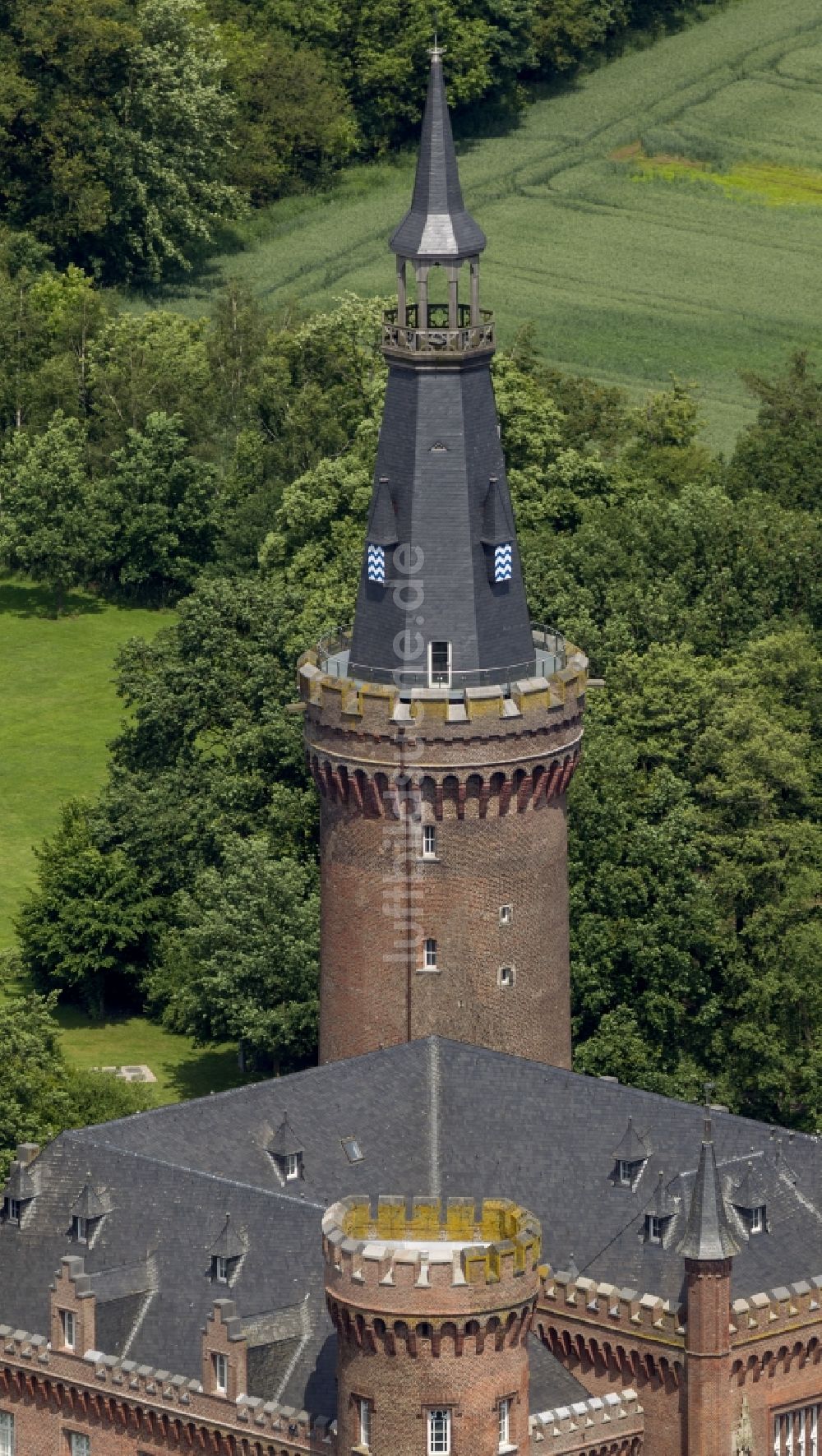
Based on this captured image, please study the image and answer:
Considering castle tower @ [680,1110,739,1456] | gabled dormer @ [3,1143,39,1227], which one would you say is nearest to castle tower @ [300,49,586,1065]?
gabled dormer @ [3,1143,39,1227]

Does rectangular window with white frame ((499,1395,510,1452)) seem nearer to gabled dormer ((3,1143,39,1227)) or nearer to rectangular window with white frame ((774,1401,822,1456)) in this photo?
rectangular window with white frame ((774,1401,822,1456))

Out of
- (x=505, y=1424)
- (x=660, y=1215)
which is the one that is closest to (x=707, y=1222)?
(x=660, y=1215)

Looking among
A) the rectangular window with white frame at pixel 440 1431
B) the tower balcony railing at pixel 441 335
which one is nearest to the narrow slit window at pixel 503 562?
the tower balcony railing at pixel 441 335

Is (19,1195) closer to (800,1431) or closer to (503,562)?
(800,1431)

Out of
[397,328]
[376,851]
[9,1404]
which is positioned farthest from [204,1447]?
[397,328]

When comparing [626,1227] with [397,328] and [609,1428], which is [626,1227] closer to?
[609,1428]
